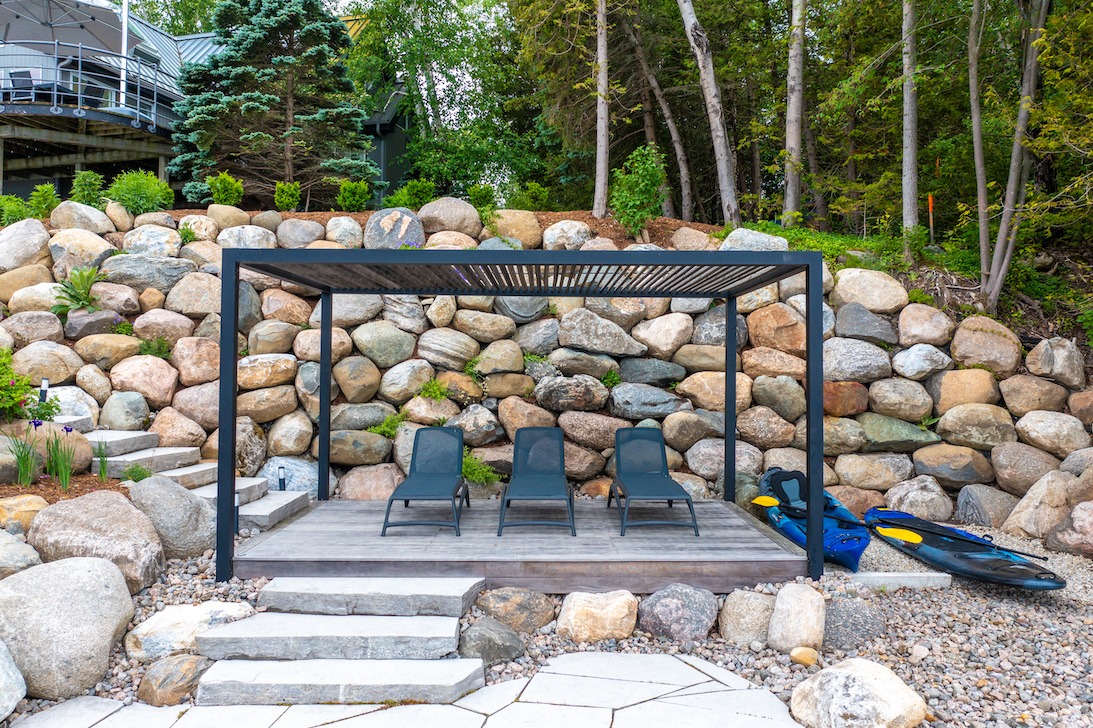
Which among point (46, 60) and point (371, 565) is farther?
point (46, 60)

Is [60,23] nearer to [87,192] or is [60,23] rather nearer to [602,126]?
[87,192]

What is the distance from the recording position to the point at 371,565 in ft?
14.5

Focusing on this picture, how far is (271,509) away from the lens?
5.36m

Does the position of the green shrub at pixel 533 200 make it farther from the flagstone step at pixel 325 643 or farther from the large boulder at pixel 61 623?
the large boulder at pixel 61 623

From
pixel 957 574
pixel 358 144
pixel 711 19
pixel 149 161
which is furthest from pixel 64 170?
pixel 957 574

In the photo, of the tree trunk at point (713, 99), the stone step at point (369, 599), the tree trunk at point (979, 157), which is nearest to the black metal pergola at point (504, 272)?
the stone step at point (369, 599)

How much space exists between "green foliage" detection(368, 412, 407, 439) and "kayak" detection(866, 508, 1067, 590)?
4835 mm

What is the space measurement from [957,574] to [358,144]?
10.5m

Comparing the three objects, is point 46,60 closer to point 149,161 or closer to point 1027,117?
point 149,161

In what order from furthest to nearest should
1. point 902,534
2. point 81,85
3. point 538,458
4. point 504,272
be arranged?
point 81,85 < point 538,458 < point 504,272 < point 902,534

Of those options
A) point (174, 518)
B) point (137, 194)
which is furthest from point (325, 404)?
point (137, 194)

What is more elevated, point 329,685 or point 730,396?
point 730,396

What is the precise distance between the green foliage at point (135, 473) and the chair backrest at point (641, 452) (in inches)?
164

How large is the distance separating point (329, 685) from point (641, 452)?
11.3 ft
